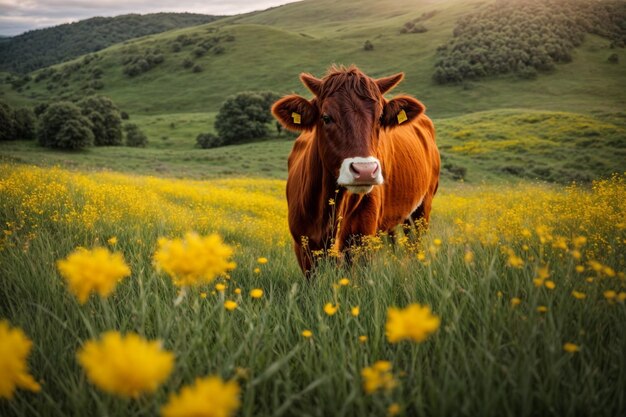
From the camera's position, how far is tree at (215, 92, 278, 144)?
5228cm

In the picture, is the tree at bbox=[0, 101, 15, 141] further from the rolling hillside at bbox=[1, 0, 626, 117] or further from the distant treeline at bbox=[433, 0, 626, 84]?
the distant treeline at bbox=[433, 0, 626, 84]

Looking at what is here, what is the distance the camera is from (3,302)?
9.12 feet

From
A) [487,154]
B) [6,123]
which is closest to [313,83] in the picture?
[487,154]

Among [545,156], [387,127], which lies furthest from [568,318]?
[545,156]

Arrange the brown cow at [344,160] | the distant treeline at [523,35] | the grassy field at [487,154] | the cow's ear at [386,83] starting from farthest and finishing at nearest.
Result: 1. the distant treeline at [523,35]
2. the grassy field at [487,154]
3. the cow's ear at [386,83]
4. the brown cow at [344,160]

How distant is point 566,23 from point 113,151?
82.1 meters

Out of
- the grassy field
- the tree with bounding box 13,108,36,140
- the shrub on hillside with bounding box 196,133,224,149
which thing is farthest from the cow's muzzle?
the tree with bounding box 13,108,36,140

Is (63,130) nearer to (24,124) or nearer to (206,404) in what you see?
(24,124)

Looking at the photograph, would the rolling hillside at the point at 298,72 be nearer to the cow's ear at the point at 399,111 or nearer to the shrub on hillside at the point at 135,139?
the shrub on hillside at the point at 135,139

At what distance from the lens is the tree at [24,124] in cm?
4288

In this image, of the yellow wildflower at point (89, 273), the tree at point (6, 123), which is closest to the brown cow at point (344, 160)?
the yellow wildflower at point (89, 273)

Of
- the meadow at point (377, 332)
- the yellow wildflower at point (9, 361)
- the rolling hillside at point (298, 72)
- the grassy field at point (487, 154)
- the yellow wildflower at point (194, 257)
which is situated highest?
the rolling hillside at point (298, 72)

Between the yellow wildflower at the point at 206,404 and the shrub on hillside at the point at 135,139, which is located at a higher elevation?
the yellow wildflower at the point at 206,404

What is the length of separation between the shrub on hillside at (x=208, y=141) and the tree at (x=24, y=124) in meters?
18.3
